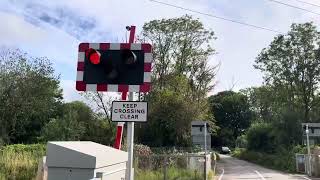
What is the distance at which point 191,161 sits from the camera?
23266mm

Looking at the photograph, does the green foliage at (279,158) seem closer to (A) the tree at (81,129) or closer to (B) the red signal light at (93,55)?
(A) the tree at (81,129)

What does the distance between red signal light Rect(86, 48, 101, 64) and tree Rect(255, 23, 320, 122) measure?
4757 cm

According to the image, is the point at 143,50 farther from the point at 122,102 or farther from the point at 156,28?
the point at 156,28

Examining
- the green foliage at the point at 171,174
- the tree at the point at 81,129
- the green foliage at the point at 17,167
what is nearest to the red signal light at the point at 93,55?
the green foliage at the point at 17,167

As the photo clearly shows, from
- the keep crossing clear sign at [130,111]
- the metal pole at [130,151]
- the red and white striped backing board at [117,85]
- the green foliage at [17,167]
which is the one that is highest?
the red and white striped backing board at [117,85]

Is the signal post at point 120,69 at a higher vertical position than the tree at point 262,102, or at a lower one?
lower

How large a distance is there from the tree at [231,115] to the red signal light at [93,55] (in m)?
91.1

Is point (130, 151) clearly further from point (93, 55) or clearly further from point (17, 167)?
point (17, 167)

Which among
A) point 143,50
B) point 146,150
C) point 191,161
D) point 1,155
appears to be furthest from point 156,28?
point 143,50

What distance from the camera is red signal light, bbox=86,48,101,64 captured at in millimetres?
6945

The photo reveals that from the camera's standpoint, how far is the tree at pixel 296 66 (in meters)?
52.8

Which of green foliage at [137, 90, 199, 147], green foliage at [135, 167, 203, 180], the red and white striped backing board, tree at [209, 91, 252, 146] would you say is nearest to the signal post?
the red and white striped backing board

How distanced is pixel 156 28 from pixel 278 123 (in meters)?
15.9

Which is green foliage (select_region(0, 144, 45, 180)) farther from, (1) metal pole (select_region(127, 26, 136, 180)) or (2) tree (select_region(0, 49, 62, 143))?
(2) tree (select_region(0, 49, 62, 143))
